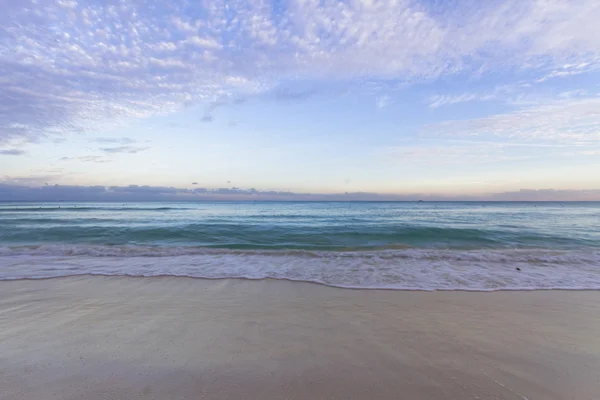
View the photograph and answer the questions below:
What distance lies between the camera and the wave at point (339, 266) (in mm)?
8289

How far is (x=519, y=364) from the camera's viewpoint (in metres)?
3.89

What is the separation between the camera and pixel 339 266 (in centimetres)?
1035

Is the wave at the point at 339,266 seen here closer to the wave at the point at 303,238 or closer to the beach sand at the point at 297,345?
the beach sand at the point at 297,345

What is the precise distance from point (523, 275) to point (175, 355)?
33.1 ft

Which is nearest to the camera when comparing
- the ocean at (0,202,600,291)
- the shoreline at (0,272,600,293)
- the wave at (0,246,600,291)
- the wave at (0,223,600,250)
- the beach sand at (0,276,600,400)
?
the beach sand at (0,276,600,400)

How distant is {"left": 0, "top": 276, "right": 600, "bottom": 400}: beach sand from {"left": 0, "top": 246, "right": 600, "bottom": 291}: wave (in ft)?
4.01

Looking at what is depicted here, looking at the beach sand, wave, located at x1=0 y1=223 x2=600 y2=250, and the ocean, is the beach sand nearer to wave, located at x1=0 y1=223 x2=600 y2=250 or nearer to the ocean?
the ocean

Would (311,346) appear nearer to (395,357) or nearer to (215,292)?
(395,357)

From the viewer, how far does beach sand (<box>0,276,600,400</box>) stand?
3.37m

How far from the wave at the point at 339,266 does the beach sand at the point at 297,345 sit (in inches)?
48.1

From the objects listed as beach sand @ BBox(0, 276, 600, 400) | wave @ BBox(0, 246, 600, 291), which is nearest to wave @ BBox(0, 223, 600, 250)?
wave @ BBox(0, 246, 600, 291)

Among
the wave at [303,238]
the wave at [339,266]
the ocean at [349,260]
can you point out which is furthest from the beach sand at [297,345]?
the wave at [303,238]

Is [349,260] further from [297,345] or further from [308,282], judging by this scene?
[297,345]

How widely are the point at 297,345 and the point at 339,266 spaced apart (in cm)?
614
